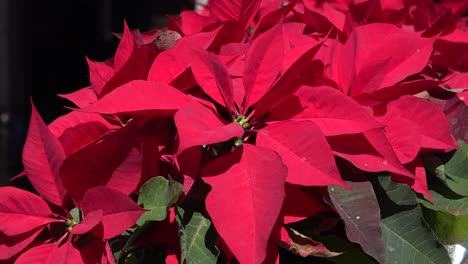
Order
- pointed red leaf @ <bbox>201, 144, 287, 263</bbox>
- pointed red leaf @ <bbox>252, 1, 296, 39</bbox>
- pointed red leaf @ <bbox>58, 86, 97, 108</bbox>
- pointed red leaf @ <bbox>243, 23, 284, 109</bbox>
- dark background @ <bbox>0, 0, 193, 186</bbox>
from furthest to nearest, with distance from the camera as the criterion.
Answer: dark background @ <bbox>0, 0, 193, 186</bbox>
pointed red leaf @ <bbox>252, 1, 296, 39</bbox>
pointed red leaf @ <bbox>58, 86, 97, 108</bbox>
pointed red leaf @ <bbox>243, 23, 284, 109</bbox>
pointed red leaf @ <bbox>201, 144, 287, 263</bbox>

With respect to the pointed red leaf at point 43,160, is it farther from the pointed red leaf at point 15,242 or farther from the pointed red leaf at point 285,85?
the pointed red leaf at point 285,85

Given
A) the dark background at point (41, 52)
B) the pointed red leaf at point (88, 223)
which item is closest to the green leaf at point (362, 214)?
the pointed red leaf at point (88, 223)

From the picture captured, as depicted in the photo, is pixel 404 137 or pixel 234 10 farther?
pixel 234 10

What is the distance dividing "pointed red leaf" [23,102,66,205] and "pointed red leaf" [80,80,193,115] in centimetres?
5

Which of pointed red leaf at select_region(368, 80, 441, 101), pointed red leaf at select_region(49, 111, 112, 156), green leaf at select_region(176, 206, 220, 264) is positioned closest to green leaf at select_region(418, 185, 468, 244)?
pointed red leaf at select_region(368, 80, 441, 101)

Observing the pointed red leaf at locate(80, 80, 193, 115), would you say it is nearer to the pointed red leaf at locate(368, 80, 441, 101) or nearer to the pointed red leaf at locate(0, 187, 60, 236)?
the pointed red leaf at locate(0, 187, 60, 236)

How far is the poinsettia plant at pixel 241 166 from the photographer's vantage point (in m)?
0.54

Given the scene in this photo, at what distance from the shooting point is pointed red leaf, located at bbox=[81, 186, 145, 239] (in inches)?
21.2

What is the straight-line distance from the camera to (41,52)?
366 cm

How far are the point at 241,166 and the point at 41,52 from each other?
3.36 metres

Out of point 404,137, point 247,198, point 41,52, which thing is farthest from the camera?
point 41,52

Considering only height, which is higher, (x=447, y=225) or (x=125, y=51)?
(x=125, y=51)

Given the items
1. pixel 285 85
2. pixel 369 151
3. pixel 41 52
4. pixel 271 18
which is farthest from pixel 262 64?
pixel 41 52

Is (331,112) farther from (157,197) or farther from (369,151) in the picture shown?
(157,197)
